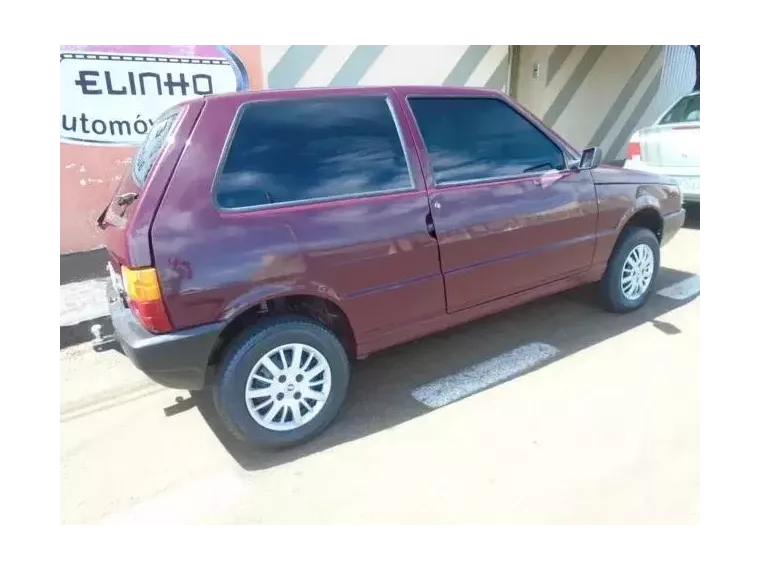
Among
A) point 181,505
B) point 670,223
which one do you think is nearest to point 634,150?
point 670,223

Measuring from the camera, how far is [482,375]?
10.6 ft

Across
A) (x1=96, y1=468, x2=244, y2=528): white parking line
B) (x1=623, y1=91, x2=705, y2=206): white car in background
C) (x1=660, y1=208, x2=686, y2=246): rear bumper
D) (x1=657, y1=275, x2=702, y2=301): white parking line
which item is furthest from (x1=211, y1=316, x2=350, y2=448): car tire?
(x1=623, y1=91, x2=705, y2=206): white car in background

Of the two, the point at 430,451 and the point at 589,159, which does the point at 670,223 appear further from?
the point at 430,451

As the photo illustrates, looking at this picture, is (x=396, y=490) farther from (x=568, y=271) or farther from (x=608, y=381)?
(x=568, y=271)

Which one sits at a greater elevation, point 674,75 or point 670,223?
point 674,75

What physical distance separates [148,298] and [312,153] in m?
1.06

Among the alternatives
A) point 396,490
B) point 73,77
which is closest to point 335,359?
point 396,490

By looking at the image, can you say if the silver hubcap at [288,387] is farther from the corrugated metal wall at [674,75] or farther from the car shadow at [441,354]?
the corrugated metal wall at [674,75]

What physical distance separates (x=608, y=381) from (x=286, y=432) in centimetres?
195

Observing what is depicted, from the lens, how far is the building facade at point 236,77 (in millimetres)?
4598

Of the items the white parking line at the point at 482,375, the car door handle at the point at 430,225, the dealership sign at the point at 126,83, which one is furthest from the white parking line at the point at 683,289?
the dealership sign at the point at 126,83

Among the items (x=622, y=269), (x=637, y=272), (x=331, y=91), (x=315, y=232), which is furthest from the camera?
(x=637, y=272)

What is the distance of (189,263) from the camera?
2.22 metres

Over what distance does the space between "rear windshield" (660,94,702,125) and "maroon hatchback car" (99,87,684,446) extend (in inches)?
151
